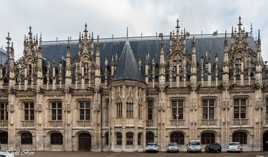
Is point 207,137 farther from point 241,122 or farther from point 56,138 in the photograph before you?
point 56,138

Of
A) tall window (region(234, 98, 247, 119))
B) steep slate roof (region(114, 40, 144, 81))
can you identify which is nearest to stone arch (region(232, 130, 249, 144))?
tall window (region(234, 98, 247, 119))

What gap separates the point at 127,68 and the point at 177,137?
11.6m

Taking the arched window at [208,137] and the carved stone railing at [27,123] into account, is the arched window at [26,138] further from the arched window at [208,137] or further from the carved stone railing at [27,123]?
the arched window at [208,137]

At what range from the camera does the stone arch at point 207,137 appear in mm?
69312

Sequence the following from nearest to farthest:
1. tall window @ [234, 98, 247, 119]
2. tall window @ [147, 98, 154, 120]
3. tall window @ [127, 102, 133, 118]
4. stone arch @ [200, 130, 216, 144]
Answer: tall window @ [127, 102, 133, 118], tall window @ [234, 98, 247, 119], stone arch @ [200, 130, 216, 144], tall window @ [147, 98, 154, 120]

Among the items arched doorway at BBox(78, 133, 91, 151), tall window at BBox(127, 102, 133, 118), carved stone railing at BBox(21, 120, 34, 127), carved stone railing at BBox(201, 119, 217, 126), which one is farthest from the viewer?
carved stone railing at BBox(21, 120, 34, 127)

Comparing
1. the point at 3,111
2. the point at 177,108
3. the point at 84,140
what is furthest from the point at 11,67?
the point at 177,108

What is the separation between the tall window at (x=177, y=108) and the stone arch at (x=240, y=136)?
Result: 748 centimetres

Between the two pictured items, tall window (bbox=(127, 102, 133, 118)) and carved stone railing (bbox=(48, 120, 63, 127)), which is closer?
tall window (bbox=(127, 102, 133, 118))

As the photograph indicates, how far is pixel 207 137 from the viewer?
228ft

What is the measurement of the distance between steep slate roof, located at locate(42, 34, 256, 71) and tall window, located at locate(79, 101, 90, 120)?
612 cm

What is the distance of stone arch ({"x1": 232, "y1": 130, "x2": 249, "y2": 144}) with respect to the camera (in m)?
68.4

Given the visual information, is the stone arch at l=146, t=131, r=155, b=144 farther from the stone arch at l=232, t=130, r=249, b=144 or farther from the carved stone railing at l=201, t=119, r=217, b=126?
the stone arch at l=232, t=130, r=249, b=144

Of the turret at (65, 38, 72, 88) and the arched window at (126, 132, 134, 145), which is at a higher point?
the turret at (65, 38, 72, 88)
